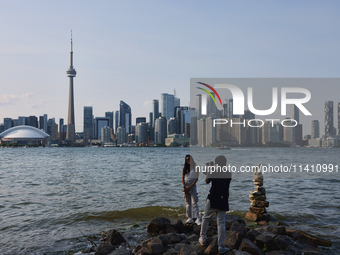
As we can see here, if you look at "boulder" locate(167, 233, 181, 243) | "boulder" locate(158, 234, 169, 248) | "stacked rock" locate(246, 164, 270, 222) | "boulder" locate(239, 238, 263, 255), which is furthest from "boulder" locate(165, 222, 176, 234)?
"stacked rock" locate(246, 164, 270, 222)

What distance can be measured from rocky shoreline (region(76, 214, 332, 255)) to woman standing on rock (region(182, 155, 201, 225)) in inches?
20.1

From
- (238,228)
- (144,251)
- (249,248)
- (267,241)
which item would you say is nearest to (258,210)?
(238,228)

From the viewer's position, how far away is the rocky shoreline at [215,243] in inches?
288

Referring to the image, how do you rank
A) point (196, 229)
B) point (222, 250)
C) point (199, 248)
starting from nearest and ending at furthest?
point (222, 250) < point (199, 248) < point (196, 229)

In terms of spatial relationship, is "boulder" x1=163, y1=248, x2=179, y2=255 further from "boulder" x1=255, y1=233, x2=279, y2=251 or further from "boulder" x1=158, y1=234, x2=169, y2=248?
"boulder" x1=255, y1=233, x2=279, y2=251

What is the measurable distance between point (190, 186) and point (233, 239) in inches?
85.2

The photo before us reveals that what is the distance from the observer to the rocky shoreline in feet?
24.0

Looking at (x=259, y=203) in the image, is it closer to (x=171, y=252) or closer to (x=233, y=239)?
(x=233, y=239)

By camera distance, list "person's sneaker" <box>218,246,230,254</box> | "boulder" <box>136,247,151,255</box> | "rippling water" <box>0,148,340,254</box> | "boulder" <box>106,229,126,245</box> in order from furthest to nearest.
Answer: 1. "rippling water" <box>0,148,340,254</box>
2. "boulder" <box>106,229,126,245</box>
3. "boulder" <box>136,247,151,255</box>
4. "person's sneaker" <box>218,246,230,254</box>

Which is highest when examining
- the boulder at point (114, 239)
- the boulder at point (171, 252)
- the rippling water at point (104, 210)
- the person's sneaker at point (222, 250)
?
the person's sneaker at point (222, 250)

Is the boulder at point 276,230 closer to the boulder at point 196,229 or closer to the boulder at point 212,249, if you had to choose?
the boulder at point 196,229

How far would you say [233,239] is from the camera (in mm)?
7746

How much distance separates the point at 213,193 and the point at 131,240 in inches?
140

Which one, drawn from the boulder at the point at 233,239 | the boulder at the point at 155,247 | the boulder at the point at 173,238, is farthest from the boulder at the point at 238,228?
the boulder at the point at 155,247
